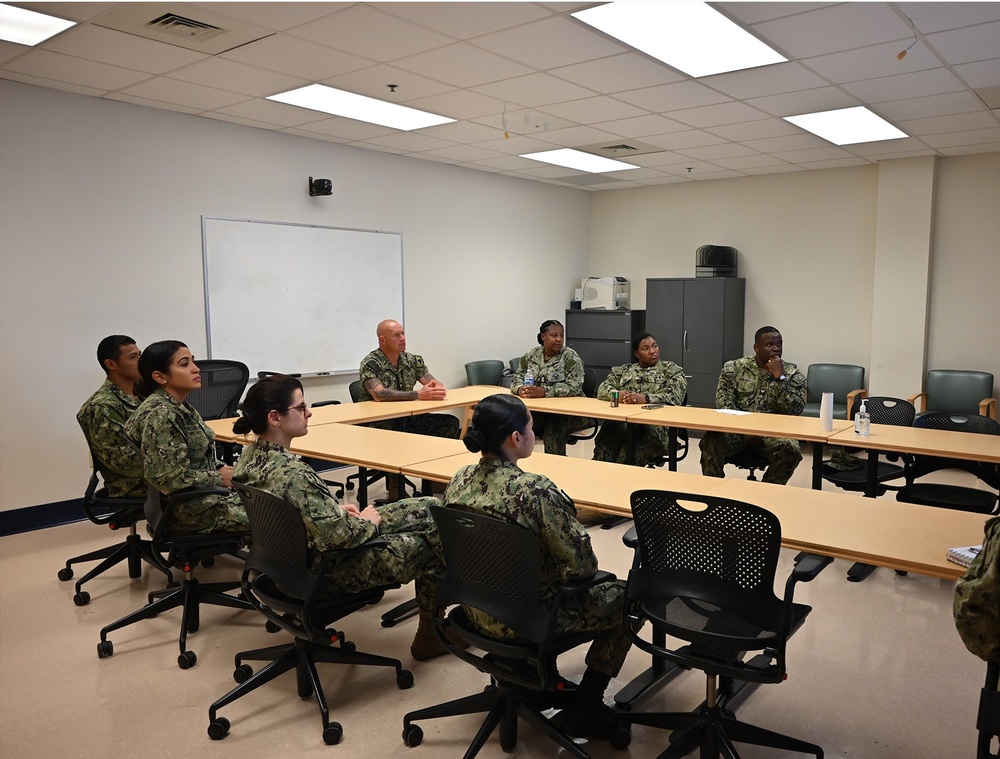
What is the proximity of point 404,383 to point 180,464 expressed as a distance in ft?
9.09

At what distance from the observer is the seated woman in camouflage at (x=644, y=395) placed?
213 inches

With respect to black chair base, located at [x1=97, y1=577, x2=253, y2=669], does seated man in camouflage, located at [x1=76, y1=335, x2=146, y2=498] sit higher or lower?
higher

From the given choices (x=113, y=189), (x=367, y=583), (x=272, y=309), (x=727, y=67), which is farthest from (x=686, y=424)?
(x=113, y=189)

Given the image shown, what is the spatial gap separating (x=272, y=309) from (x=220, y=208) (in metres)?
0.87

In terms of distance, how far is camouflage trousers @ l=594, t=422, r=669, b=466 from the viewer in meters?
5.39

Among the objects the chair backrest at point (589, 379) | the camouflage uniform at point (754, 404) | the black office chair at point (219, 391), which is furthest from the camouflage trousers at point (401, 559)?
the chair backrest at point (589, 379)

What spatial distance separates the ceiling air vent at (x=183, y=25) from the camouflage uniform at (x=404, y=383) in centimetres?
247

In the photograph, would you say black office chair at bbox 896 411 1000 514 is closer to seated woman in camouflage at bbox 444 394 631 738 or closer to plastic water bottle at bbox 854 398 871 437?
plastic water bottle at bbox 854 398 871 437

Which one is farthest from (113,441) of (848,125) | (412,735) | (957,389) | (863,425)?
(957,389)

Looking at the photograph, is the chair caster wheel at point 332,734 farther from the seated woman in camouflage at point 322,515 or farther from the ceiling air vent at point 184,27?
the ceiling air vent at point 184,27

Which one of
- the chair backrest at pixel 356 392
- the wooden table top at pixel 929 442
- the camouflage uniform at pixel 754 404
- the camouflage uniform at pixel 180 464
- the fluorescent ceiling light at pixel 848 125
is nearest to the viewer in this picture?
the camouflage uniform at pixel 180 464

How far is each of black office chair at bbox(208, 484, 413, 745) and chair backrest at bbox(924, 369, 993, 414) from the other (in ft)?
20.4

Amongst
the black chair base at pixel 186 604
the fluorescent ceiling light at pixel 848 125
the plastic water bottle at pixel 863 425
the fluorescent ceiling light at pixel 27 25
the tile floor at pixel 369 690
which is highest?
the fluorescent ceiling light at pixel 27 25

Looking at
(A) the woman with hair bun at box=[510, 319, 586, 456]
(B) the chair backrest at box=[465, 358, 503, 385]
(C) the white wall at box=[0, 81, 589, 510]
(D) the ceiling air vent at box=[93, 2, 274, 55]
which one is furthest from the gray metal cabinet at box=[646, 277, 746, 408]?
(D) the ceiling air vent at box=[93, 2, 274, 55]
